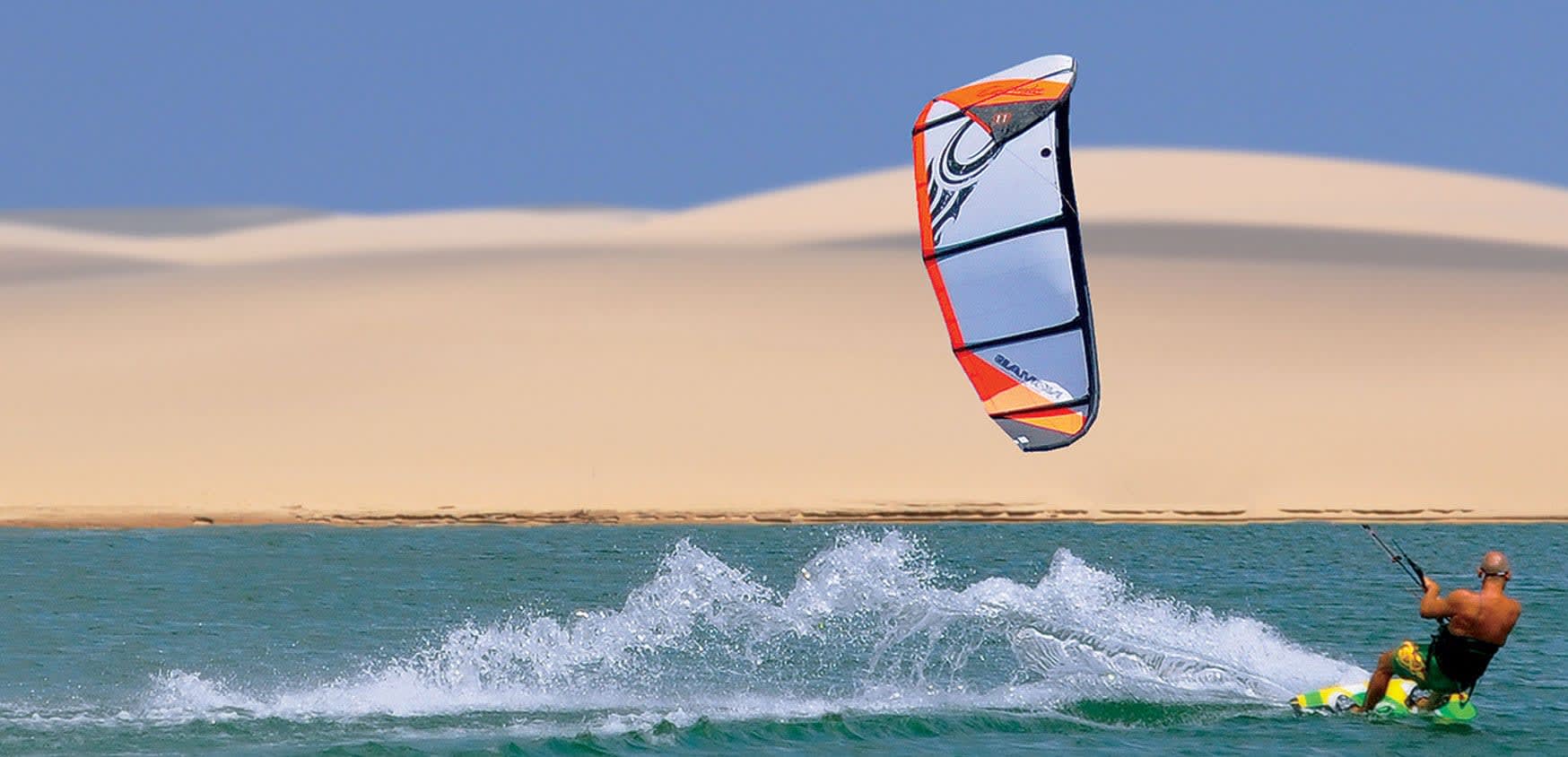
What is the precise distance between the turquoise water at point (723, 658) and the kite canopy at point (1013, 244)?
2.20 meters

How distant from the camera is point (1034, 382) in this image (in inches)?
507

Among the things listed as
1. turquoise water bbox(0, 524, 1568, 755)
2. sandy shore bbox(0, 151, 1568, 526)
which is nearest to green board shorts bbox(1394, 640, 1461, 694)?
turquoise water bbox(0, 524, 1568, 755)

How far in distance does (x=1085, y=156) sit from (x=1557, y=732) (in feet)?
189

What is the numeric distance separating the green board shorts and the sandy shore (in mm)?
18726

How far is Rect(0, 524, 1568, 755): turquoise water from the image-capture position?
13664 millimetres

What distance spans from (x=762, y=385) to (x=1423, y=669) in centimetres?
2664

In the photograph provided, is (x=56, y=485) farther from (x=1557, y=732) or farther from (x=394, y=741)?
(x=1557, y=732)

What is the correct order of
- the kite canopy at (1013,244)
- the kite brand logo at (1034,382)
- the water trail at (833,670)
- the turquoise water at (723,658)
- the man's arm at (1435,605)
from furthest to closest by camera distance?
1. the water trail at (833,670)
2. the turquoise water at (723,658)
3. the man's arm at (1435,605)
4. the kite brand logo at (1034,382)
5. the kite canopy at (1013,244)

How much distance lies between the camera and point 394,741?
13.2 meters

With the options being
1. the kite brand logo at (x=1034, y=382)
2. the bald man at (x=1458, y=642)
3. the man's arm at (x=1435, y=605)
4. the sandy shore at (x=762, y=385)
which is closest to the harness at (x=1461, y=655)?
the bald man at (x=1458, y=642)

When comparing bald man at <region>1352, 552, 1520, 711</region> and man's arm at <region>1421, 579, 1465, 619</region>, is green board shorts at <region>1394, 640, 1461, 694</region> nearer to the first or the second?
bald man at <region>1352, 552, 1520, 711</region>

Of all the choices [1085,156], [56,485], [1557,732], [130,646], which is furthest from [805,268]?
[1557,732]

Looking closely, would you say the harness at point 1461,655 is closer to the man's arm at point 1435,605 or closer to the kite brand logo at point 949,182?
the man's arm at point 1435,605

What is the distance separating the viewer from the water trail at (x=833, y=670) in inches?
575
